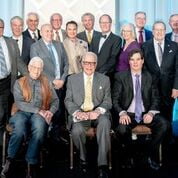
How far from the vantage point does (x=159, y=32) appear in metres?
5.39

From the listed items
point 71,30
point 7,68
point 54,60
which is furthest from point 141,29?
point 7,68

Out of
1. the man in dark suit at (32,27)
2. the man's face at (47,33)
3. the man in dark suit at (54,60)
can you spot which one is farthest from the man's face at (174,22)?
the man in dark suit at (32,27)

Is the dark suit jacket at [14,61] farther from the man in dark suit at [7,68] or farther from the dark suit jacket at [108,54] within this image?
the dark suit jacket at [108,54]

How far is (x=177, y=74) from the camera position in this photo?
5348mm

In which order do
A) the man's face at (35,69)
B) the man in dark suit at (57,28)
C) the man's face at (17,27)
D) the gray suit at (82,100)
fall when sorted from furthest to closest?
1. the man in dark suit at (57,28)
2. the man's face at (17,27)
3. the man's face at (35,69)
4. the gray suit at (82,100)

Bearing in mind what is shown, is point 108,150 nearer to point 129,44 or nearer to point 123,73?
point 123,73

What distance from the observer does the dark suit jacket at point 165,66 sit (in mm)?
5387

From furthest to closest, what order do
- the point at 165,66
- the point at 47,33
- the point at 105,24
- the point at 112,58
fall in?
the point at 105,24, the point at 112,58, the point at 165,66, the point at 47,33

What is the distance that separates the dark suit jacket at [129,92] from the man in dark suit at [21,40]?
1.15 meters

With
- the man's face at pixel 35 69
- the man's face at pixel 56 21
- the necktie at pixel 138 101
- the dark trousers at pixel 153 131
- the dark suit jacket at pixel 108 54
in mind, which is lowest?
the dark trousers at pixel 153 131

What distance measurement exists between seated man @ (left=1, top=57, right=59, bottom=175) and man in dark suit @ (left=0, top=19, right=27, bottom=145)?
0.40 metres

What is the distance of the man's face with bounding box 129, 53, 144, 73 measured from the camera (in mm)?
→ 4957

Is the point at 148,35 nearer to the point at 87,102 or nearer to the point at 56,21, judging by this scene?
the point at 56,21

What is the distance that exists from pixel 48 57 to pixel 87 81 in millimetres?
619
